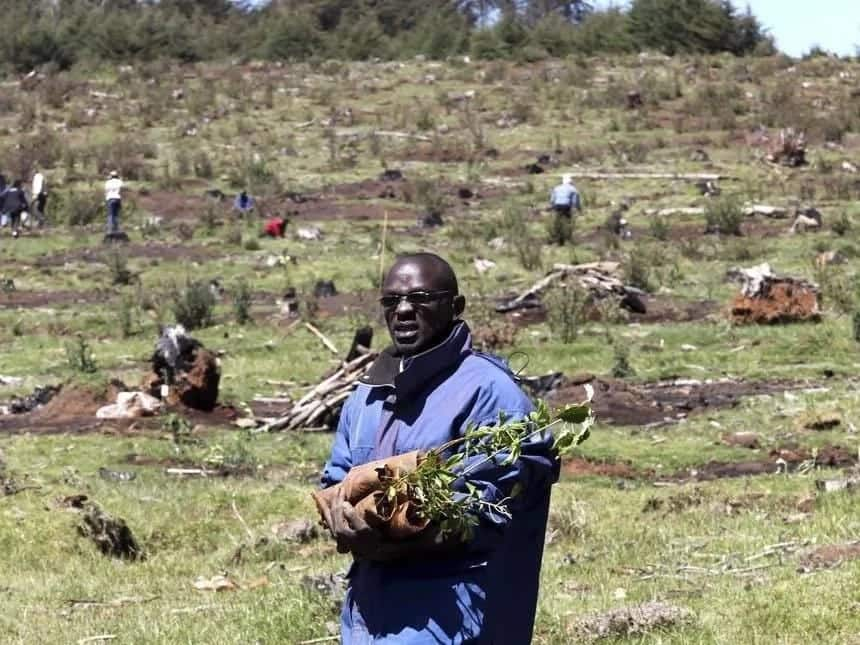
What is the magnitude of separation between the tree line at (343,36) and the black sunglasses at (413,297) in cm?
4638

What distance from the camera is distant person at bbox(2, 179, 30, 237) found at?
29094mm

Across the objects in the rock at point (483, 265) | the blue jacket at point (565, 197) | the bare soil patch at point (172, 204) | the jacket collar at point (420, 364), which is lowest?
the rock at point (483, 265)

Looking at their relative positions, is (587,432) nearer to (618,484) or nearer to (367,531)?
(367,531)

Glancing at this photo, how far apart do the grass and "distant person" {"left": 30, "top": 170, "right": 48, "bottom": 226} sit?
942mm

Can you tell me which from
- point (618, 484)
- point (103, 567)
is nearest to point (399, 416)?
point (103, 567)

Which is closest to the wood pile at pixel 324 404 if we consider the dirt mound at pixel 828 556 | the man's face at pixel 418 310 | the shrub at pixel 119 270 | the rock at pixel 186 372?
the rock at pixel 186 372

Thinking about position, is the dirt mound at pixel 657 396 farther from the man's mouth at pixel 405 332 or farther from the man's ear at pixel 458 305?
the man's mouth at pixel 405 332

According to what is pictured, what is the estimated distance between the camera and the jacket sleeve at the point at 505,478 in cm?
455

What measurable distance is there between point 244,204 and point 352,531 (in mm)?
25642

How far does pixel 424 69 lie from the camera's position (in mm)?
48906

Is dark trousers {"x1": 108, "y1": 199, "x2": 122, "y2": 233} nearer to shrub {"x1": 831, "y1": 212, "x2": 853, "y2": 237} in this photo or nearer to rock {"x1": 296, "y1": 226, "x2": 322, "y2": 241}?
rock {"x1": 296, "y1": 226, "x2": 322, "y2": 241}

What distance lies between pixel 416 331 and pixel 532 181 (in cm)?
2831

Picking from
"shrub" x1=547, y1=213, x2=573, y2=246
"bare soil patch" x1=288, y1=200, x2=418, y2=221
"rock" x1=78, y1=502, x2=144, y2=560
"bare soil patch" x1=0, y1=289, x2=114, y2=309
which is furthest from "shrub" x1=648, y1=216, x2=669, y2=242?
"rock" x1=78, y1=502, x2=144, y2=560

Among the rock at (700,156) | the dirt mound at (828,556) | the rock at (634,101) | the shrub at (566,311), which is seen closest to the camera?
the dirt mound at (828,556)
